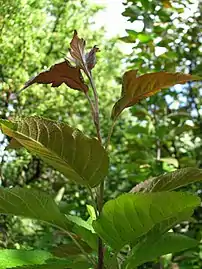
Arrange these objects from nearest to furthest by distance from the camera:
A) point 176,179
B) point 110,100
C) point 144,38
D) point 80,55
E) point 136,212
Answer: point 136,212 < point 176,179 < point 80,55 < point 144,38 < point 110,100

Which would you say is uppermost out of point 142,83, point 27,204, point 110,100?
point 110,100

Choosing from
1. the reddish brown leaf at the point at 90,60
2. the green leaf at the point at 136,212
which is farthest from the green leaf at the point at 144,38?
the green leaf at the point at 136,212

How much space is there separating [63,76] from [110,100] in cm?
1039

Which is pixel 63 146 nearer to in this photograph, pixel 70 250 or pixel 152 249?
pixel 152 249

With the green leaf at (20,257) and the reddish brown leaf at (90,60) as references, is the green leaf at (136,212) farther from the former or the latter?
the reddish brown leaf at (90,60)

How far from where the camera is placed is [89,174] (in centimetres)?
96

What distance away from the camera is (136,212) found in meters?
0.87

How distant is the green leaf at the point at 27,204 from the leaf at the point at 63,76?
0.77 ft

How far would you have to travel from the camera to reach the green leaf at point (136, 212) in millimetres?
848

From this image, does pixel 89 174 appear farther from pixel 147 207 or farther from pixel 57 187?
pixel 57 187

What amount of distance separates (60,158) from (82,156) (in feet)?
0.13

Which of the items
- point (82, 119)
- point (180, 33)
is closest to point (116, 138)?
point (82, 119)

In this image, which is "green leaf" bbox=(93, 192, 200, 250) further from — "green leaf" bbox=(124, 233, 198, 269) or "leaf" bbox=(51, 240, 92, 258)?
"leaf" bbox=(51, 240, 92, 258)

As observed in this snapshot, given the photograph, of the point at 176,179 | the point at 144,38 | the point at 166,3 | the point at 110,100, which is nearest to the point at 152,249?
the point at 176,179
